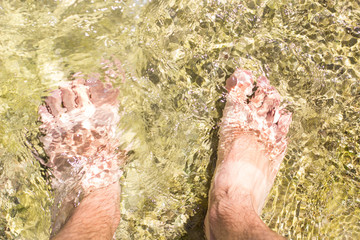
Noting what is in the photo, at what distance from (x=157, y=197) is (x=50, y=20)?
1324mm

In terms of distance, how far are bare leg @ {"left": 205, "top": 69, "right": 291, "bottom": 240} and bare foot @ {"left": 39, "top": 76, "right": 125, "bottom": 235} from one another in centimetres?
68

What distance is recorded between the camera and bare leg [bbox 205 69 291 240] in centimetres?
191

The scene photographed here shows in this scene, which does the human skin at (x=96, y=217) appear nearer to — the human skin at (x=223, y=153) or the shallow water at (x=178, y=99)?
the human skin at (x=223, y=153)

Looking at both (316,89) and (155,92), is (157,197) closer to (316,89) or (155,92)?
(155,92)

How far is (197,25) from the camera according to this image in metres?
2.17

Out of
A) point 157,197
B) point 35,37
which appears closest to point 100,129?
point 157,197

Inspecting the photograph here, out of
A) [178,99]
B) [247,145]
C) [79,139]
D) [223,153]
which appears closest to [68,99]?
[79,139]

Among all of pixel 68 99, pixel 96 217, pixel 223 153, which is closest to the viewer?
pixel 96 217

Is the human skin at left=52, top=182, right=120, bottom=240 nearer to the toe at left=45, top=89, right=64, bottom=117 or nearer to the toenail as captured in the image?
the toe at left=45, top=89, right=64, bottom=117

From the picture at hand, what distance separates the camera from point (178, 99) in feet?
6.84

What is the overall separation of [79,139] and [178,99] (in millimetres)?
673

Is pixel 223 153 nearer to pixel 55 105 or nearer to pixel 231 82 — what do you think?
pixel 231 82

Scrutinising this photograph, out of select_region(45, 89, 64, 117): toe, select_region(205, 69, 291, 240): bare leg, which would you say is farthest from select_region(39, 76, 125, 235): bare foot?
select_region(205, 69, 291, 240): bare leg

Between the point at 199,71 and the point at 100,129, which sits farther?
the point at 199,71
